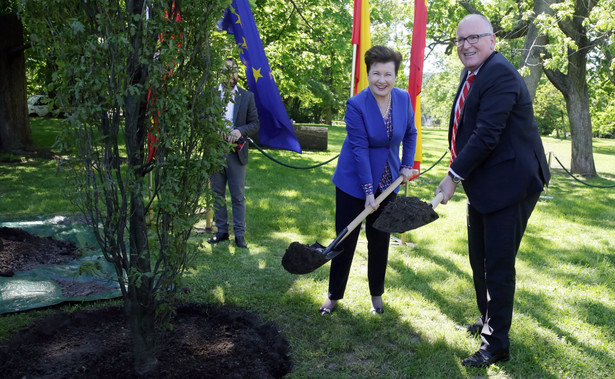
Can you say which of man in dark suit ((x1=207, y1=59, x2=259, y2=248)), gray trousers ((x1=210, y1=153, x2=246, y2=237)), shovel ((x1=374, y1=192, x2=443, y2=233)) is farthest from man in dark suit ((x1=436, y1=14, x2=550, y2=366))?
gray trousers ((x1=210, y1=153, x2=246, y2=237))

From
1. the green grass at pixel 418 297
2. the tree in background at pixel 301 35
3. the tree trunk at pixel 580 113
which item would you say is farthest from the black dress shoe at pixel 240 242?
the tree trunk at pixel 580 113

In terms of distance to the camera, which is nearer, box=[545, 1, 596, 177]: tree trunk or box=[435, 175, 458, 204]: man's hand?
box=[435, 175, 458, 204]: man's hand

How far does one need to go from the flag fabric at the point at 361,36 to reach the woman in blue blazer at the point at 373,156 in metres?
2.21

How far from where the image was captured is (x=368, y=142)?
3.81 metres

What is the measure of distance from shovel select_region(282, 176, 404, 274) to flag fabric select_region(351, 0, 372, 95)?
2.75 metres

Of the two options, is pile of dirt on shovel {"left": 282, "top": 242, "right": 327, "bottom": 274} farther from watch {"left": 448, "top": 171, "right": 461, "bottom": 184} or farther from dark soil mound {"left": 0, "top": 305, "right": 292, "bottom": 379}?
watch {"left": 448, "top": 171, "right": 461, "bottom": 184}

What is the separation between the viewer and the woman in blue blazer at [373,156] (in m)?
3.71

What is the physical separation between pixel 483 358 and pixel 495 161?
1.36 m

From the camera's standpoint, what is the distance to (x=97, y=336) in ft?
11.7

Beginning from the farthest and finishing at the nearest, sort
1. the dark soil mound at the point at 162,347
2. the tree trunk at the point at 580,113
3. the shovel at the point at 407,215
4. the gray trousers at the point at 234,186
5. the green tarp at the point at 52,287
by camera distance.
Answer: the tree trunk at the point at 580,113, the gray trousers at the point at 234,186, the green tarp at the point at 52,287, the shovel at the point at 407,215, the dark soil mound at the point at 162,347

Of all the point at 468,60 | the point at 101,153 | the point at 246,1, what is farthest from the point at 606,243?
the point at 101,153

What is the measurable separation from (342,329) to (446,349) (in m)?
0.79

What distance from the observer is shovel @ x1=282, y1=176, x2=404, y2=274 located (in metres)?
3.55

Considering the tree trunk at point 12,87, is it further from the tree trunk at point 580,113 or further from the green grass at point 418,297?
the tree trunk at point 580,113
